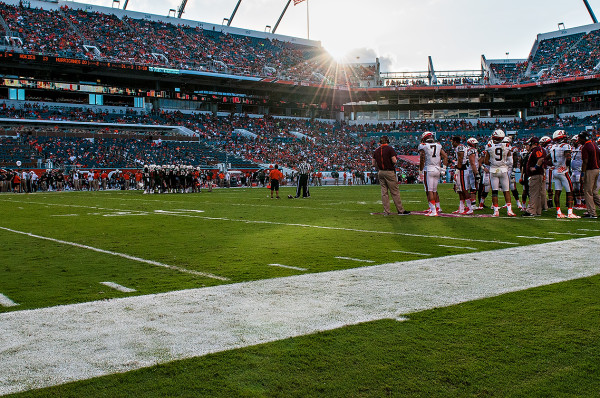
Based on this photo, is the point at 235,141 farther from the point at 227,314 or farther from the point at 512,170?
the point at 227,314

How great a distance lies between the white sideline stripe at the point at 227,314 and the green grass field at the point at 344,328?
0.57 ft

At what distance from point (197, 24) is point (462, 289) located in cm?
6213

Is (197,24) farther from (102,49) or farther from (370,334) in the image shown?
(370,334)

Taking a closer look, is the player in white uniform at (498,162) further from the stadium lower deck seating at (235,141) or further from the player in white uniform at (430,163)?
the stadium lower deck seating at (235,141)

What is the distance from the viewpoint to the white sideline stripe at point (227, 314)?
10.2 feet

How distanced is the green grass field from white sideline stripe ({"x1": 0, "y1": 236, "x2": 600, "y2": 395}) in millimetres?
175

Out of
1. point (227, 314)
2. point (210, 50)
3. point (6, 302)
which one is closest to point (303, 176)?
point (6, 302)

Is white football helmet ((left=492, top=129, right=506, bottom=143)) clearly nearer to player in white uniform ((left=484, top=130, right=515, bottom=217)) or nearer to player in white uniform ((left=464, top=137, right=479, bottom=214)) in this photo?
player in white uniform ((left=484, top=130, right=515, bottom=217))

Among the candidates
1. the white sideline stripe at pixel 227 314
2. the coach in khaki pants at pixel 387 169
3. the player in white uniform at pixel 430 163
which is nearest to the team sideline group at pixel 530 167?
the player in white uniform at pixel 430 163

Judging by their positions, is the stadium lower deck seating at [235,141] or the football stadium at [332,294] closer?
the football stadium at [332,294]

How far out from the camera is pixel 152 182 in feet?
99.3

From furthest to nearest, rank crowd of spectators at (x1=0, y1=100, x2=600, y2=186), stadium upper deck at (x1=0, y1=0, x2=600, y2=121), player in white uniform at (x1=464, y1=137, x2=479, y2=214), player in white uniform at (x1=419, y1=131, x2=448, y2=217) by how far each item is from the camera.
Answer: stadium upper deck at (x1=0, y1=0, x2=600, y2=121) < crowd of spectators at (x1=0, y1=100, x2=600, y2=186) < player in white uniform at (x1=464, y1=137, x2=479, y2=214) < player in white uniform at (x1=419, y1=131, x2=448, y2=217)

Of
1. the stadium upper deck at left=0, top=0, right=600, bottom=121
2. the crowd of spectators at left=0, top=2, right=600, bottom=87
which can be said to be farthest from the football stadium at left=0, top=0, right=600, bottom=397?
the crowd of spectators at left=0, top=2, right=600, bottom=87

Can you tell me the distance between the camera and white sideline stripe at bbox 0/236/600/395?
3119 mm
